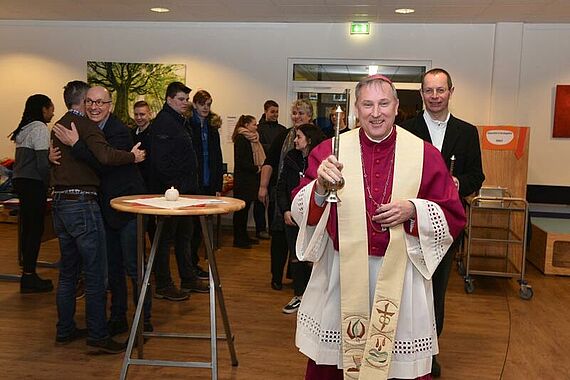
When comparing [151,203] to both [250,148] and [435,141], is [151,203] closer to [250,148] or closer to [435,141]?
[435,141]

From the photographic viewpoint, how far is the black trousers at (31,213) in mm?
4641

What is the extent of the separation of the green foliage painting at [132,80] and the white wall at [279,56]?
100 millimetres

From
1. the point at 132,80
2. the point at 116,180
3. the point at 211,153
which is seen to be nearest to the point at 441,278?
the point at 116,180

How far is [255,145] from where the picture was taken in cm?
657

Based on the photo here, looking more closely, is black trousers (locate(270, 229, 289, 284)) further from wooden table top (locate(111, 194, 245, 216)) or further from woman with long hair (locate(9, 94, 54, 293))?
wooden table top (locate(111, 194, 245, 216))

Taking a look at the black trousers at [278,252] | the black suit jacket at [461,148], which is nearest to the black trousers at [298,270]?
the black trousers at [278,252]

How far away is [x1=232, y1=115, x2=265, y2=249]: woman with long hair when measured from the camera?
633 centimetres

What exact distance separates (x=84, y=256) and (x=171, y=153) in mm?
1110

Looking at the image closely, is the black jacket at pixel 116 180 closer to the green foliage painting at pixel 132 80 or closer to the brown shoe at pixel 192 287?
the brown shoe at pixel 192 287

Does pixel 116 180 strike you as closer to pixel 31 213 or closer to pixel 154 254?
pixel 154 254

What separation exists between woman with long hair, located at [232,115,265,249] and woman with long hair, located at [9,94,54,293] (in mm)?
2096

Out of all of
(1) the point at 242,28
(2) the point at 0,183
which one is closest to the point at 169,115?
(2) the point at 0,183

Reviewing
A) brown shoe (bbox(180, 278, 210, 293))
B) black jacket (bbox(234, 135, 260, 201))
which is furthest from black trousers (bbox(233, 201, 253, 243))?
brown shoe (bbox(180, 278, 210, 293))

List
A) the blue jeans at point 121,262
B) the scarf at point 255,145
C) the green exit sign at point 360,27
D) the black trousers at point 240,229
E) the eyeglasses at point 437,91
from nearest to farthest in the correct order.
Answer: the eyeglasses at point 437,91, the blue jeans at point 121,262, the scarf at point 255,145, the black trousers at point 240,229, the green exit sign at point 360,27
